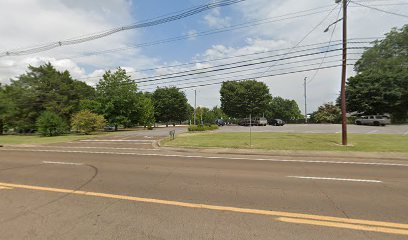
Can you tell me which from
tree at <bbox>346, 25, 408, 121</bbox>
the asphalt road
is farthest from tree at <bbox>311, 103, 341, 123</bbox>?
the asphalt road

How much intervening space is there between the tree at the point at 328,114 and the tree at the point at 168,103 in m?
37.9

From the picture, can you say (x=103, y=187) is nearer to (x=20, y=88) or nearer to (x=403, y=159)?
(x=403, y=159)

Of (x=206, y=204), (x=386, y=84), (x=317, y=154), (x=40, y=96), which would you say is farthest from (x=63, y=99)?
(x=386, y=84)

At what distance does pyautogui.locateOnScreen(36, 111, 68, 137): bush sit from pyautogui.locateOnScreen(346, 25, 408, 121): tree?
47.7 metres

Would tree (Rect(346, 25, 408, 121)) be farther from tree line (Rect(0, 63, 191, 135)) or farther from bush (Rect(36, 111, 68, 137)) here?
bush (Rect(36, 111, 68, 137))

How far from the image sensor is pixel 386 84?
4978cm

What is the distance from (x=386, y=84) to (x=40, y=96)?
184 feet

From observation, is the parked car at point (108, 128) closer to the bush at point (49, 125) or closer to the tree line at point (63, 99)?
the tree line at point (63, 99)

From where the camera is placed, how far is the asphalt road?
15.7 feet

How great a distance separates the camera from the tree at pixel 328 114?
184ft

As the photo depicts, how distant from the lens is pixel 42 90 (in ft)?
154

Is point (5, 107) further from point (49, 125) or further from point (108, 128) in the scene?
point (108, 128)

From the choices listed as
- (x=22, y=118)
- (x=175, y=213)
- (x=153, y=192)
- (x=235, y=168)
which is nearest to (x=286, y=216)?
(x=175, y=213)

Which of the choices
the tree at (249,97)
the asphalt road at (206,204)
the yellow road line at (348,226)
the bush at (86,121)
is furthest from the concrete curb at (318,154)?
the tree at (249,97)
